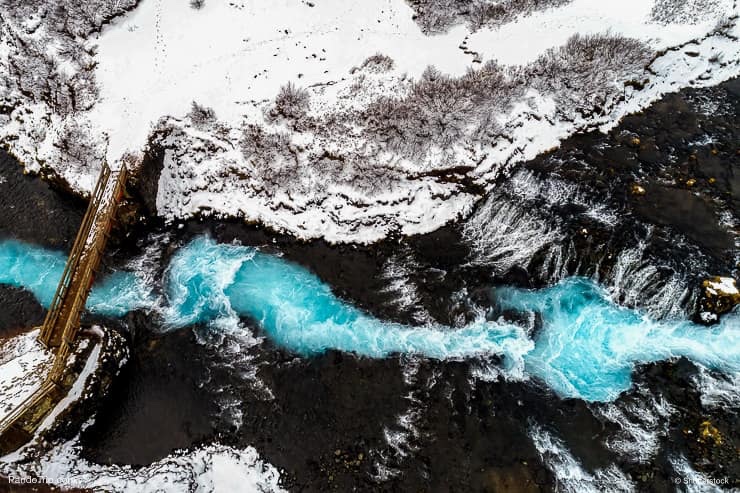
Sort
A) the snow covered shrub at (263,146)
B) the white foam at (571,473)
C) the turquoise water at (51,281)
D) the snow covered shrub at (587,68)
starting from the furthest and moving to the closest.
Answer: the snow covered shrub at (587,68) → the snow covered shrub at (263,146) → the turquoise water at (51,281) → the white foam at (571,473)

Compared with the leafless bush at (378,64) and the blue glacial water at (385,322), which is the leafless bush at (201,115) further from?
the leafless bush at (378,64)

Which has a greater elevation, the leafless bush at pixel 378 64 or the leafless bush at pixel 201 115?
the leafless bush at pixel 378 64

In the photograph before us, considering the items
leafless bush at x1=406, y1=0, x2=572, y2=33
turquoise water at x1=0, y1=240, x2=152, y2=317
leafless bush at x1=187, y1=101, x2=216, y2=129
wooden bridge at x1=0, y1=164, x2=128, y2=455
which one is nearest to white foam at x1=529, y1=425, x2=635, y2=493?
turquoise water at x1=0, y1=240, x2=152, y2=317

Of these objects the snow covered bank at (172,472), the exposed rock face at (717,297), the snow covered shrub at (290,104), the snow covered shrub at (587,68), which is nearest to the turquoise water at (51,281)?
the snow covered bank at (172,472)

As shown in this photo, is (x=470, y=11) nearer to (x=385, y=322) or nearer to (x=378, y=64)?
(x=378, y=64)

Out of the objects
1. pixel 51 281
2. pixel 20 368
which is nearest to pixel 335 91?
pixel 51 281

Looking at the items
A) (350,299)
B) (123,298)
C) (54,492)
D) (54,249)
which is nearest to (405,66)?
(350,299)
